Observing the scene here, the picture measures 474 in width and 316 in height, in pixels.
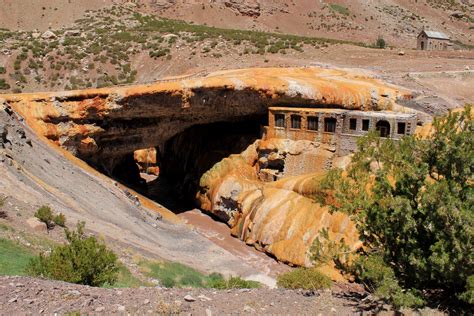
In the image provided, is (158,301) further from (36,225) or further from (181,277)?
(36,225)

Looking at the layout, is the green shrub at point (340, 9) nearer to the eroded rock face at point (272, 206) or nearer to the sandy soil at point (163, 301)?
the eroded rock face at point (272, 206)

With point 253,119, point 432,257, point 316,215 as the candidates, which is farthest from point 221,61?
point 432,257

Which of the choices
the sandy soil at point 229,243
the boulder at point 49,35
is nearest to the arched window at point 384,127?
the sandy soil at point 229,243

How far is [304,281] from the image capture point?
14.0 meters

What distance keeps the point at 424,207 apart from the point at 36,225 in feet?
40.1

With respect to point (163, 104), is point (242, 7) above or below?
above

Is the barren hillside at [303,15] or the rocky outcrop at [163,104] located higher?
the barren hillside at [303,15]

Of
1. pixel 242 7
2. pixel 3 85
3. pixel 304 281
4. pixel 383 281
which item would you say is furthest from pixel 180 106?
pixel 242 7

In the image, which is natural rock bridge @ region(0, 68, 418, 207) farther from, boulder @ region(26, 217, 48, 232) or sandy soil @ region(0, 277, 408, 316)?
sandy soil @ region(0, 277, 408, 316)

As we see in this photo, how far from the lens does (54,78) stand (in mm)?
48500

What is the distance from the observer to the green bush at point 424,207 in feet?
35.1

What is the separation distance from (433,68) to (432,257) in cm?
3772

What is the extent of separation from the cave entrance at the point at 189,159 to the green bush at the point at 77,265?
75.8 feet

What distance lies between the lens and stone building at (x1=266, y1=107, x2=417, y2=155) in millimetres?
28625
